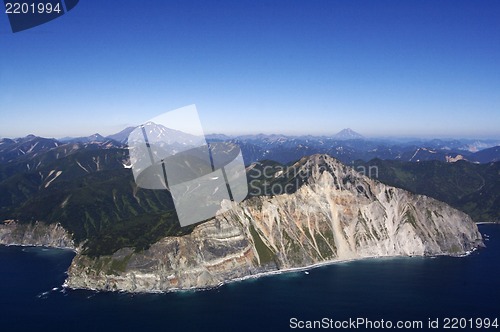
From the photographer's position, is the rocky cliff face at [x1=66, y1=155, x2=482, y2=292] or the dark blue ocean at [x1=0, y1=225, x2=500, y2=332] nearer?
the dark blue ocean at [x1=0, y1=225, x2=500, y2=332]

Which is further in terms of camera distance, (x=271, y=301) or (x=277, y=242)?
(x=277, y=242)

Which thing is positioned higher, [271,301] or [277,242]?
[277,242]

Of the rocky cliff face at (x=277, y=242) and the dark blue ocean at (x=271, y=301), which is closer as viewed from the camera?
the dark blue ocean at (x=271, y=301)

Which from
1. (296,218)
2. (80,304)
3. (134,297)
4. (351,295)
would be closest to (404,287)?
(351,295)

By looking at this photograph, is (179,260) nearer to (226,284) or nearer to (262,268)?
(226,284)
